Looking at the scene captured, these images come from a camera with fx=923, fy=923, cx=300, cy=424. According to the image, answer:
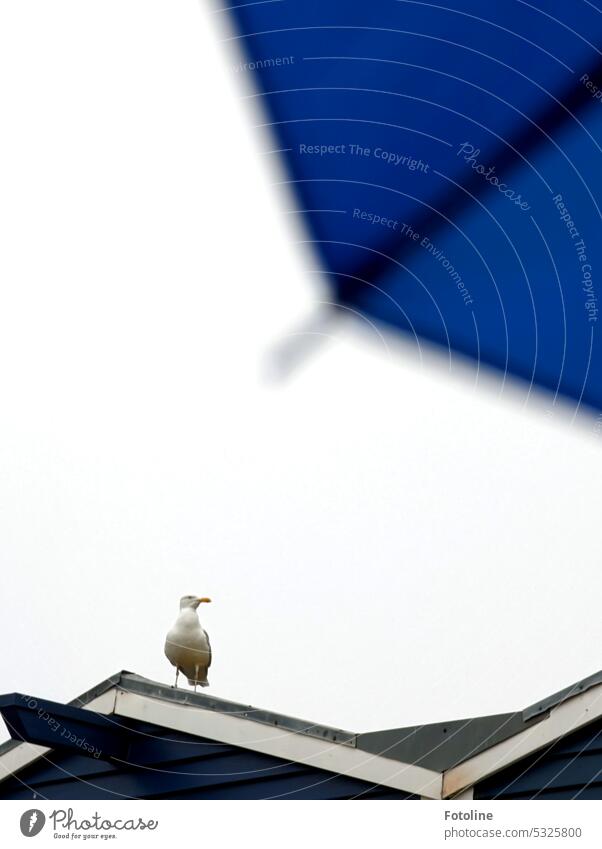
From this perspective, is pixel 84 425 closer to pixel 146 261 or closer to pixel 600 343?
pixel 146 261

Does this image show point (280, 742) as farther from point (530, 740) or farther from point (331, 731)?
point (530, 740)

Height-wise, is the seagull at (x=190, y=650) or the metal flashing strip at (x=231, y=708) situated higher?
the seagull at (x=190, y=650)

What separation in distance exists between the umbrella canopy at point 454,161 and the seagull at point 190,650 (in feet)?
2.70

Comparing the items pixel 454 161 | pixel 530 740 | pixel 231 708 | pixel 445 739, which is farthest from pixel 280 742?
pixel 454 161

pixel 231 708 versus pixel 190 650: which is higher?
pixel 190 650

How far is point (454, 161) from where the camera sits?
171 centimetres

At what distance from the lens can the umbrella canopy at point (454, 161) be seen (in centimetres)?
157

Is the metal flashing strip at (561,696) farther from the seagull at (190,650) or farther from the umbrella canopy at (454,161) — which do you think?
the seagull at (190,650)

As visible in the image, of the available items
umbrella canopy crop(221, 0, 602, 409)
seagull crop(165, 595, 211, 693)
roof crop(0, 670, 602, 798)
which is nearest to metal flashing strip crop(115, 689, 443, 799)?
roof crop(0, 670, 602, 798)

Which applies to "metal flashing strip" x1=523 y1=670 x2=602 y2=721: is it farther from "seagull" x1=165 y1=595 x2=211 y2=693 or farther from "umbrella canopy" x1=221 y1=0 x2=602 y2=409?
"seagull" x1=165 y1=595 x2=211 y2=693

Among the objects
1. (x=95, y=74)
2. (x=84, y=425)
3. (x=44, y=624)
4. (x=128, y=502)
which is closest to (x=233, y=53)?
(x=95, y=74)

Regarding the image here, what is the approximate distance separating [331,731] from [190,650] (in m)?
0.54

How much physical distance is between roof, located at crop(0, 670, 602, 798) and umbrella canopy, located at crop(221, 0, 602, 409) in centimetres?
58

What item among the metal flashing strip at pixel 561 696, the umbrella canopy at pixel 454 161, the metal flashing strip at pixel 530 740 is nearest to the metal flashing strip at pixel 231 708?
the metal flashing strip at pixel 530 740
